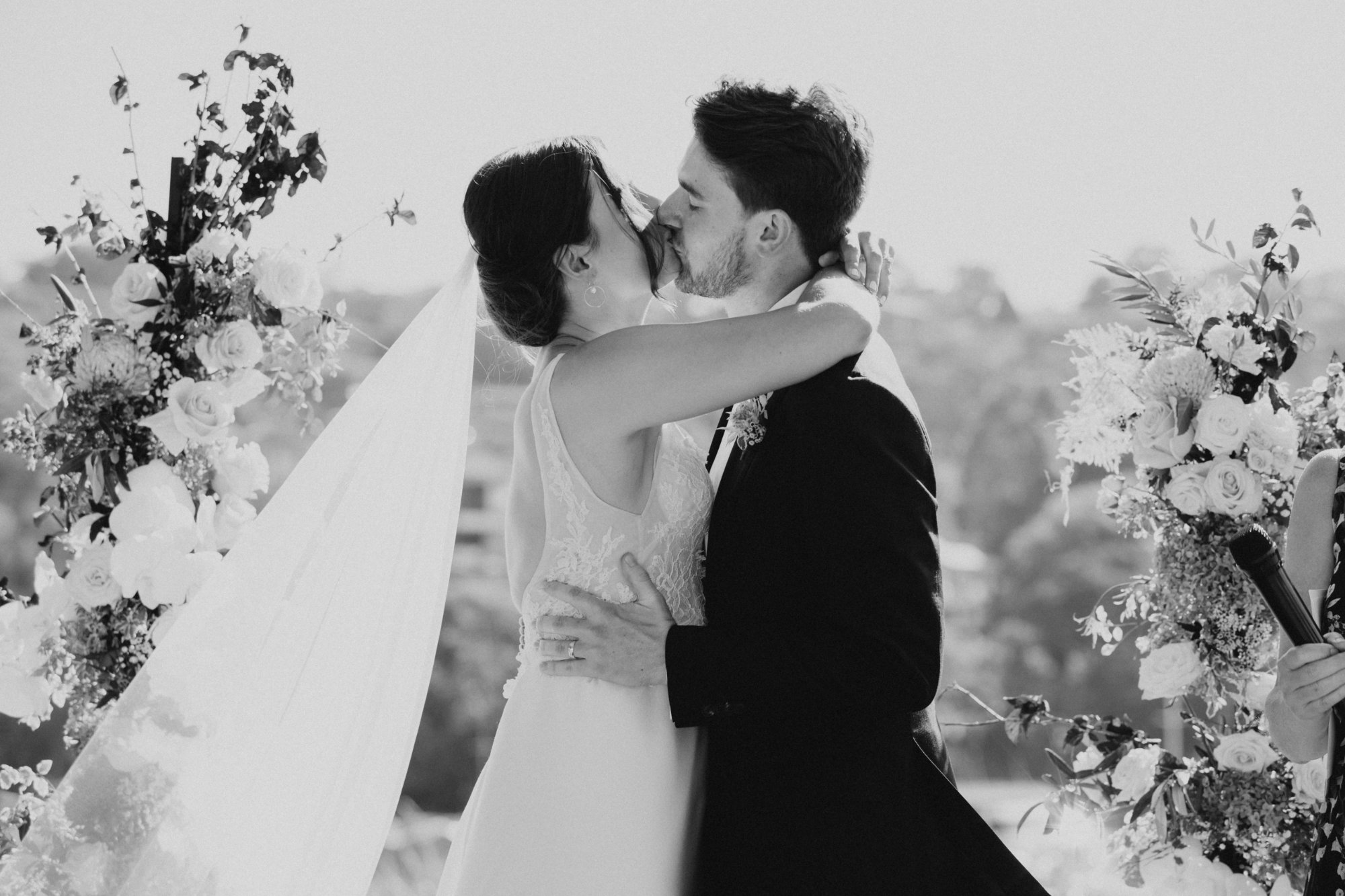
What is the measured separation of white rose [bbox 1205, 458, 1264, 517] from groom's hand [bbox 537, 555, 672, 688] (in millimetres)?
1729

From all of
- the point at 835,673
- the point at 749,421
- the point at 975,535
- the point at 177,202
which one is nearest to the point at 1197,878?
the point at 835,673

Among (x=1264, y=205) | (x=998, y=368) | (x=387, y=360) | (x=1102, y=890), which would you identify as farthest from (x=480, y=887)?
(x=998, y=368)

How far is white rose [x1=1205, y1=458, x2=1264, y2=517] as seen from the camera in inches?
138

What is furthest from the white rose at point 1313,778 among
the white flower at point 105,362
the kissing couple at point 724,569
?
the white flower at point 105,362

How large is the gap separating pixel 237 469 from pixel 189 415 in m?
0.24

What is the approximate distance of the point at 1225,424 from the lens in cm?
351

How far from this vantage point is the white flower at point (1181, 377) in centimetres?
361

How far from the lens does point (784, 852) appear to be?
250 cm

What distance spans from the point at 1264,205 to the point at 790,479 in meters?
2.08

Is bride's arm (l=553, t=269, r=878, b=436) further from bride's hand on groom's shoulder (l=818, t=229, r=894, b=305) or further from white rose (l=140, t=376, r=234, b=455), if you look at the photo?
white rose (l=140, t=376, r=234, b=455)

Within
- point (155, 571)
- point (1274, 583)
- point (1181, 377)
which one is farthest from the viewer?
point (1181, 377)

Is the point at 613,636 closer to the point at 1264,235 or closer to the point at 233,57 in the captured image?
the point at 233,57

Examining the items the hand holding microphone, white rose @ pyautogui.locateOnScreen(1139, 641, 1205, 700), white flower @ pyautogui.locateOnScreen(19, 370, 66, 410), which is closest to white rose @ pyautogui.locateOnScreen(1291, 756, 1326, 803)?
white rose @ pyautogui.locateOnScreen(1139, 641, 1205, 700)

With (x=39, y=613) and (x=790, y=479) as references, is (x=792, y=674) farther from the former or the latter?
(x=39, y=613)
